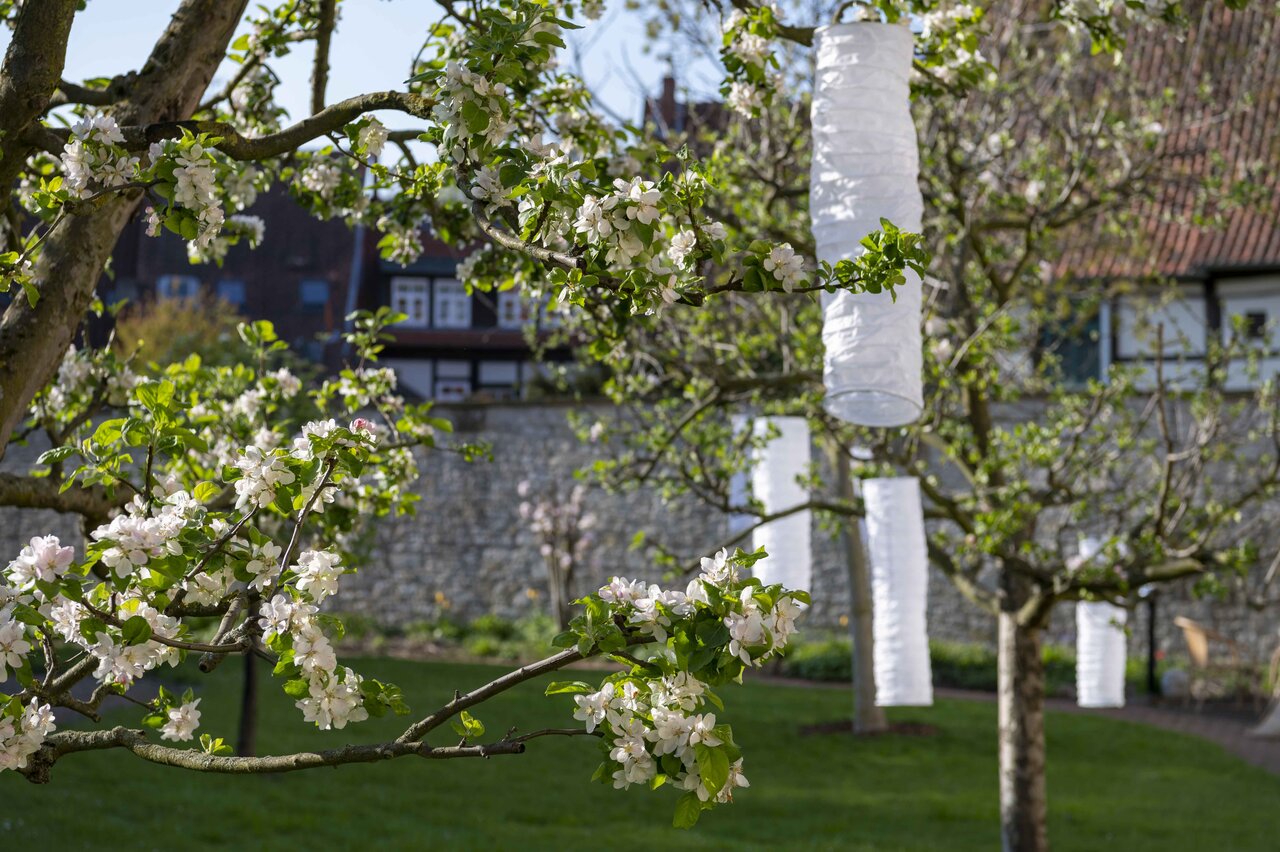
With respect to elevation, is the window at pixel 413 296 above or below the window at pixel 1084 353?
above

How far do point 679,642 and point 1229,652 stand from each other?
1723 cm

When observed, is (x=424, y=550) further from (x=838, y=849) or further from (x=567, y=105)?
(x=567, y=105)

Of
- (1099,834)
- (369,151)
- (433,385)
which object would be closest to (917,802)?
(1099,834)

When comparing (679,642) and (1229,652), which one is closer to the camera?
(679,642)

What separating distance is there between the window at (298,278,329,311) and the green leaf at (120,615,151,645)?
102 ft

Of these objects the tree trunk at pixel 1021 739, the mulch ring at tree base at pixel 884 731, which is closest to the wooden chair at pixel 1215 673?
the mulch ring at tree base at pixel 884 731

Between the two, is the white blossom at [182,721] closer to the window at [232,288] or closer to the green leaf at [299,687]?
the green leaf at [299,687]

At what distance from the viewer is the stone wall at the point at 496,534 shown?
19281 mm

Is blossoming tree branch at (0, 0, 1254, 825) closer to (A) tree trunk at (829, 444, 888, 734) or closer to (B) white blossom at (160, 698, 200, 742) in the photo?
(B) white blossom at (160, 698, 200, 742)

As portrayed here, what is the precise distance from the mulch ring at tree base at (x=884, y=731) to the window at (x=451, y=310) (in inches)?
771

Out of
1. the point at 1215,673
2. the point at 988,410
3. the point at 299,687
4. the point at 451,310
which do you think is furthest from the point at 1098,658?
the point at 451,310

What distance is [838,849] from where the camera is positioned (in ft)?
26.4

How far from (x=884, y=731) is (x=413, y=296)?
2096cm

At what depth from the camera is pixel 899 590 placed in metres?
5.18
